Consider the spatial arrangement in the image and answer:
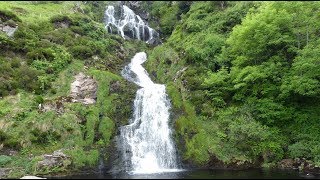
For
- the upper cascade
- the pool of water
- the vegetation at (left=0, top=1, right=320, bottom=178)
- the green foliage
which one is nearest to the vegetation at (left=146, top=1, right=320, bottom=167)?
the vegetation at (left=0, top=1, right=320, bottom=178)

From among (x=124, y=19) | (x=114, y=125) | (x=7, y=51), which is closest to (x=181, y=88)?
(x=114, y=125)

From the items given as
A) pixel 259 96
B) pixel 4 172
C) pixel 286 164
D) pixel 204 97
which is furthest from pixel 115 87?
pixel 286 164

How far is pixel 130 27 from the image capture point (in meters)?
58.5

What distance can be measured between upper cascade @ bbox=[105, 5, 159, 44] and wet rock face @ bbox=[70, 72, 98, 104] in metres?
20.9

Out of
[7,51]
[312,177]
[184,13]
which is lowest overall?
[312,177]

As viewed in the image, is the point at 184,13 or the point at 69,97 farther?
the point at 184,13

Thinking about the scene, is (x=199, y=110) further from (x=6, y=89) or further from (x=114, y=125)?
(x=6, y=89)

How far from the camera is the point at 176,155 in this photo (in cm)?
2939

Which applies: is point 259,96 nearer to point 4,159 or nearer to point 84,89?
point 84,89

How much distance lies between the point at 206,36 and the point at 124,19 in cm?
2324

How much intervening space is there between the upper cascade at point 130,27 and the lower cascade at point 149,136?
848 inches

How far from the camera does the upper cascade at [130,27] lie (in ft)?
188

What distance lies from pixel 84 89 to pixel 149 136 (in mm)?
9484

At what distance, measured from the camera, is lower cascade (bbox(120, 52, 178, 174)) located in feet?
92.8
